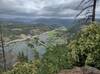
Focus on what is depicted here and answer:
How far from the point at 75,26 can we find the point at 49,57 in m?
3.75

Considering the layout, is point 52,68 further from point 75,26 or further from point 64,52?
point 75,26

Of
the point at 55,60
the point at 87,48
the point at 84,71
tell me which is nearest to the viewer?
the point at 84,71

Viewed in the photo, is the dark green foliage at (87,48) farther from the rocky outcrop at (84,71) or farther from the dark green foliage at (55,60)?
the rocky outcrop at (84,71)

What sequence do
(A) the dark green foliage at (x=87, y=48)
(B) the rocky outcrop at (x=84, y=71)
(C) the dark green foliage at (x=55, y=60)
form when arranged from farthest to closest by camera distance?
(C) the dark green foliage at (x=55, y=60)
(A) the dark green foliage at (x=87, y=48)
(B) the rocky outcrop at (x=84, y=71)

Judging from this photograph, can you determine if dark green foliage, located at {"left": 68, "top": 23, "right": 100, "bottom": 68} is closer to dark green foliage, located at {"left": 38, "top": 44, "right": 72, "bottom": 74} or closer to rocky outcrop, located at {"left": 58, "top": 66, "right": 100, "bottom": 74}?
dark green foliage, located at {"left": 38, "top": 44, "right": 72, "bottom": 74}

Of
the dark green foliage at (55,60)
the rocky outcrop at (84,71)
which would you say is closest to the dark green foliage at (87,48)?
the dark green foliage at (55,60)

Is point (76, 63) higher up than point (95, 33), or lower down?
lower down

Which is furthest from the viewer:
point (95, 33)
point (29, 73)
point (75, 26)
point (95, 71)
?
point (29, 73)

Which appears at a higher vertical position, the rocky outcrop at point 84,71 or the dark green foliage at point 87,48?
the dark green foliage at point 87,48

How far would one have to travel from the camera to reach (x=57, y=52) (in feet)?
38.5

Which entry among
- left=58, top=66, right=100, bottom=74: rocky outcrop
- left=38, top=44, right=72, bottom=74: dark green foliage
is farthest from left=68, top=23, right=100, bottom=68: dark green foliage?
left=58, top=66, right=100, bottom=74: rocky outcrop

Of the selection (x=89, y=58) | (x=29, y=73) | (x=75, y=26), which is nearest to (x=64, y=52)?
(x=89, y=58)

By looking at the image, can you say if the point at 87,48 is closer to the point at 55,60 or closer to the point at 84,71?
the point at 55,60

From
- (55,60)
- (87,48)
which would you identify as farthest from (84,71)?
(55,60)
